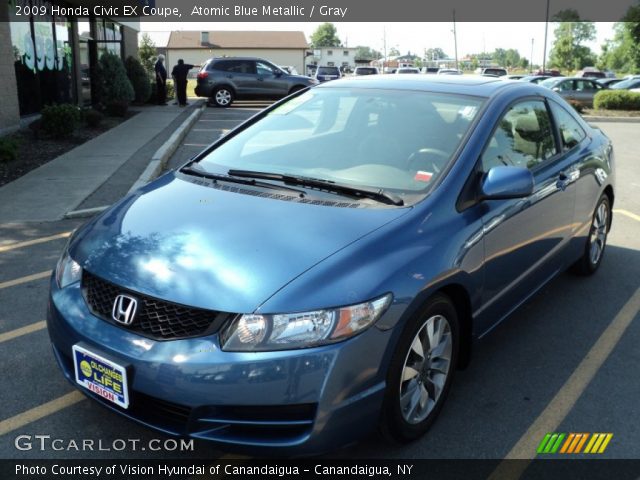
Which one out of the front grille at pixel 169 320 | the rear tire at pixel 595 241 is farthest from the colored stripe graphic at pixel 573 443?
the rear tire at pixel 595 241

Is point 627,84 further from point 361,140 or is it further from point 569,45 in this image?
point 569,45

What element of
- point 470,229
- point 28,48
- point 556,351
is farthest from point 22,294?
point 28,48

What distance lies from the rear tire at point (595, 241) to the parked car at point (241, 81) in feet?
60.9

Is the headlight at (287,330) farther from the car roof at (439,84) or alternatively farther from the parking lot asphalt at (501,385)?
the car roof at (439,84)

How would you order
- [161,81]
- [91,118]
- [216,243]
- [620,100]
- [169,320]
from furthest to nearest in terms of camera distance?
[620,100]
[161,81]
[91,118]
[216,243]
[169,320]

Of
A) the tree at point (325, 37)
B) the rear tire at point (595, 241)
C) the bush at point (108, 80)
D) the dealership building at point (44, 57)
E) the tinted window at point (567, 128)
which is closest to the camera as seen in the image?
the tinted window at point (567, 128)

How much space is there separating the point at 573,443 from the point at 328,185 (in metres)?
1.77

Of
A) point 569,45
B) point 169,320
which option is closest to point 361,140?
point 169,320

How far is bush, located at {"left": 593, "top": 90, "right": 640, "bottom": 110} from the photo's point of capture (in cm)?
2312

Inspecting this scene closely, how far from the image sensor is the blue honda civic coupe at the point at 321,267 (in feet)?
8.22

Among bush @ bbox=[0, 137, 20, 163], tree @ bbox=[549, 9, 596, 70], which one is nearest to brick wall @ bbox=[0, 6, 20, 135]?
bush @ bbox=[0, 137, 20, 163]

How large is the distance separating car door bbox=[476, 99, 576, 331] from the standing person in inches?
753

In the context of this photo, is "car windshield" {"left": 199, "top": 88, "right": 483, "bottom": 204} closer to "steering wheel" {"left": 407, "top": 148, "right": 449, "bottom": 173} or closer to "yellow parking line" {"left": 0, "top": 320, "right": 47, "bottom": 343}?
"steering wheel" {"left": 407, "top": 148, "right": 449, "bottom": 173}

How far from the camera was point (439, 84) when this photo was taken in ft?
13.6
